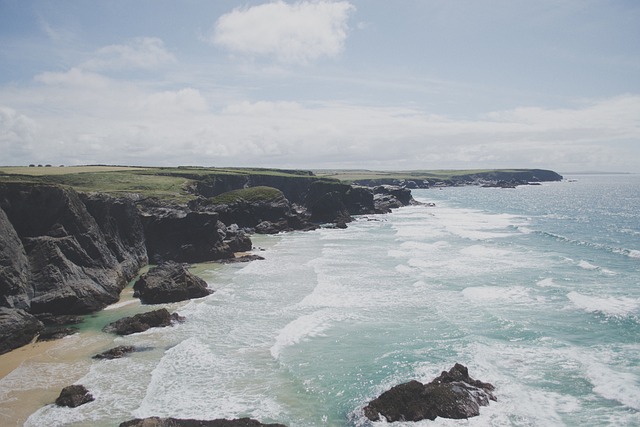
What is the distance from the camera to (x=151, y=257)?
58.9 metres

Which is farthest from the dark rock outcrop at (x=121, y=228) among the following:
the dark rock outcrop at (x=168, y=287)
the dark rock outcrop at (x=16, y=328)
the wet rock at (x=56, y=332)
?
the dark rock outcrop at (x=16, y=328)

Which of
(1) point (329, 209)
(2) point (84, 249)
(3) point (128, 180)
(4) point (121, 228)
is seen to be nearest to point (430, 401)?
(2) point (84, 249)

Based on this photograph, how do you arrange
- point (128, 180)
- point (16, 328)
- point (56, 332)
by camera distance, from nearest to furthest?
1. point (16, 328)
2. point (56, 332)
3. point (128, 180)

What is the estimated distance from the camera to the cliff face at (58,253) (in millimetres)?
35250

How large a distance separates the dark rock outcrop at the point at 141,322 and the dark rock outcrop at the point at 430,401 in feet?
57.0

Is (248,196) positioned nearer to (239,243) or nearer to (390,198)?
(239,243)

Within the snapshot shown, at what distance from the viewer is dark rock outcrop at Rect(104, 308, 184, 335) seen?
3141cm

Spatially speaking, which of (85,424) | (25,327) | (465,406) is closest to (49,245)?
(25,327)

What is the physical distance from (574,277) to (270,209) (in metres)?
56.8

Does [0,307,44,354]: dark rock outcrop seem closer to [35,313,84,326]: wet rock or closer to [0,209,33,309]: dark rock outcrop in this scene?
[0,209,33,309]: dark rock outcrop

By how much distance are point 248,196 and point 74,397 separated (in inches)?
2808

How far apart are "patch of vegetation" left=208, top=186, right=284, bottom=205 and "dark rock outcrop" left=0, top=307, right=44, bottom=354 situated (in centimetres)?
5187

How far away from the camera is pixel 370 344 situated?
28516mm

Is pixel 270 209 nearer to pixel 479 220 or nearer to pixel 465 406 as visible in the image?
pixel 479 220
